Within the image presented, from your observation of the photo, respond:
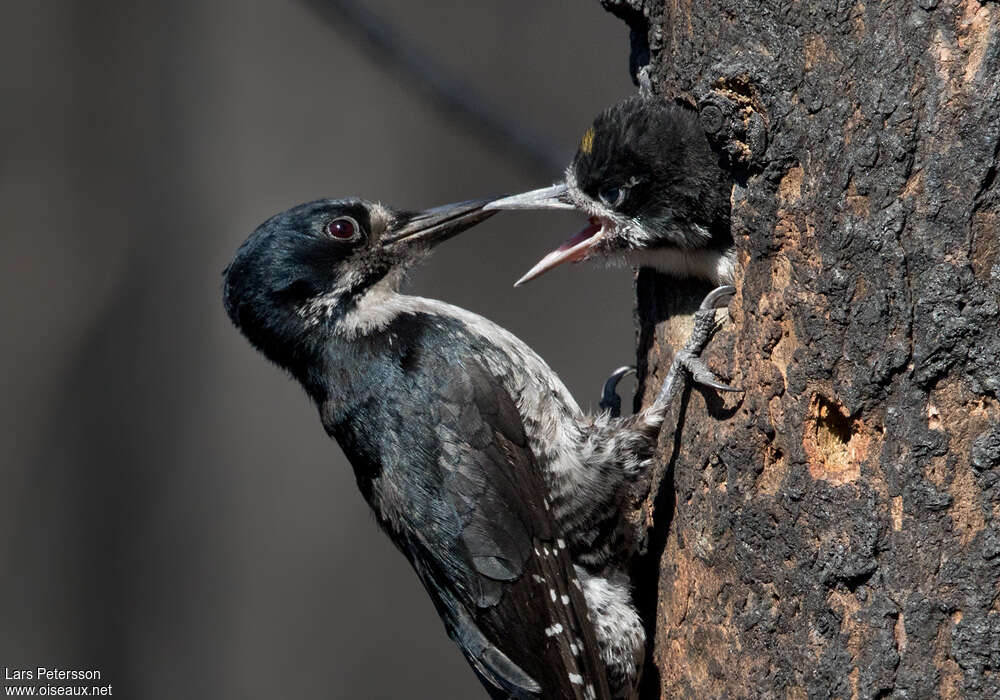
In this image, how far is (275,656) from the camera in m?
7.27

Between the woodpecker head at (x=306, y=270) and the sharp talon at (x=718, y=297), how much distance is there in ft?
2.89

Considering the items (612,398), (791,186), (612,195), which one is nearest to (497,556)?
(612,398)

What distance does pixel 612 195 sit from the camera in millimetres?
2957

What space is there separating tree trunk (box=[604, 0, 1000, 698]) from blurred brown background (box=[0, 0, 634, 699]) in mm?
4664

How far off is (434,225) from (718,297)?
1.09 m

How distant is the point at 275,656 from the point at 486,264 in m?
2.83

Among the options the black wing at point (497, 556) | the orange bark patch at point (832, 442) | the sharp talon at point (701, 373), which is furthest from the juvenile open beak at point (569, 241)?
the orange bark patch at point (832, 442)

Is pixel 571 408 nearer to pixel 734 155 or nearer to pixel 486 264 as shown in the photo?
pixel 734 155

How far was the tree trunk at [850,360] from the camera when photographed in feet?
6.66

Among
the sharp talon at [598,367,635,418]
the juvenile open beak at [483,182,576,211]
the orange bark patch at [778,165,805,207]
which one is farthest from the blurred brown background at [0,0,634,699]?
the orange bark patch at [778,165,805,207]

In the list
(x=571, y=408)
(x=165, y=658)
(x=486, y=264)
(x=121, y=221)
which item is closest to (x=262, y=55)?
(x=121, y=221)

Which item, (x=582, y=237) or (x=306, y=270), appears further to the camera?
(x=306, y=270)

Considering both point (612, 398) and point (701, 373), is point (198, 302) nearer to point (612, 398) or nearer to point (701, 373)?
point (612, 398)

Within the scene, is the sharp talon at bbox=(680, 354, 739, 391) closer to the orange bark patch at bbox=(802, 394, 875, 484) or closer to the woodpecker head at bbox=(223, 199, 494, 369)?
the orange bark patch at bbox=(802, 394, 875, 484)
